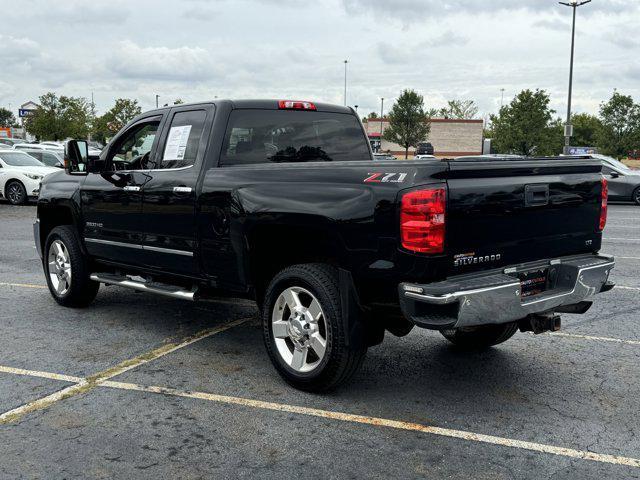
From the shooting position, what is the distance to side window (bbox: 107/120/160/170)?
6.03m

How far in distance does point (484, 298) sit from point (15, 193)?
19.3m

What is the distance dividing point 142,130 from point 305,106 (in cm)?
155

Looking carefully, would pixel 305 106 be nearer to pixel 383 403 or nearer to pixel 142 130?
pixel 142 130

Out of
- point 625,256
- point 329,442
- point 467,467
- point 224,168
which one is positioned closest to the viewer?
point 467,467

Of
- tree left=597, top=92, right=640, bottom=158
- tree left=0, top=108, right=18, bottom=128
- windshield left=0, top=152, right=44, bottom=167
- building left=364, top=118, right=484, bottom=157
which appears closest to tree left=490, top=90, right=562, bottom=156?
tree left=597, top=92, right=640, bottom=158

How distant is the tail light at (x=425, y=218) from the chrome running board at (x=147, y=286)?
2.22 meters

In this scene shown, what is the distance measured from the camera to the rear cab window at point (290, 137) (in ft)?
17.6

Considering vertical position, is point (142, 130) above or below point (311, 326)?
above

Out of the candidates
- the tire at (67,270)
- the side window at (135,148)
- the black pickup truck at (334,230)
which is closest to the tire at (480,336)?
the black pickup truck at (334,230)

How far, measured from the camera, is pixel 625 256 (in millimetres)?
10500

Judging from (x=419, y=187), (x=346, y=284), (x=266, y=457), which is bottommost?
(x=266, y=457)

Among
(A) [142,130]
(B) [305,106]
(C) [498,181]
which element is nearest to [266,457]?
(C) [498,181]

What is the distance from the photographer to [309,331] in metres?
4.46

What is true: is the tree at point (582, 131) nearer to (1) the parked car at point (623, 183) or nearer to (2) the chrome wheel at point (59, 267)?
(1) the parked car at point (623, 183)
